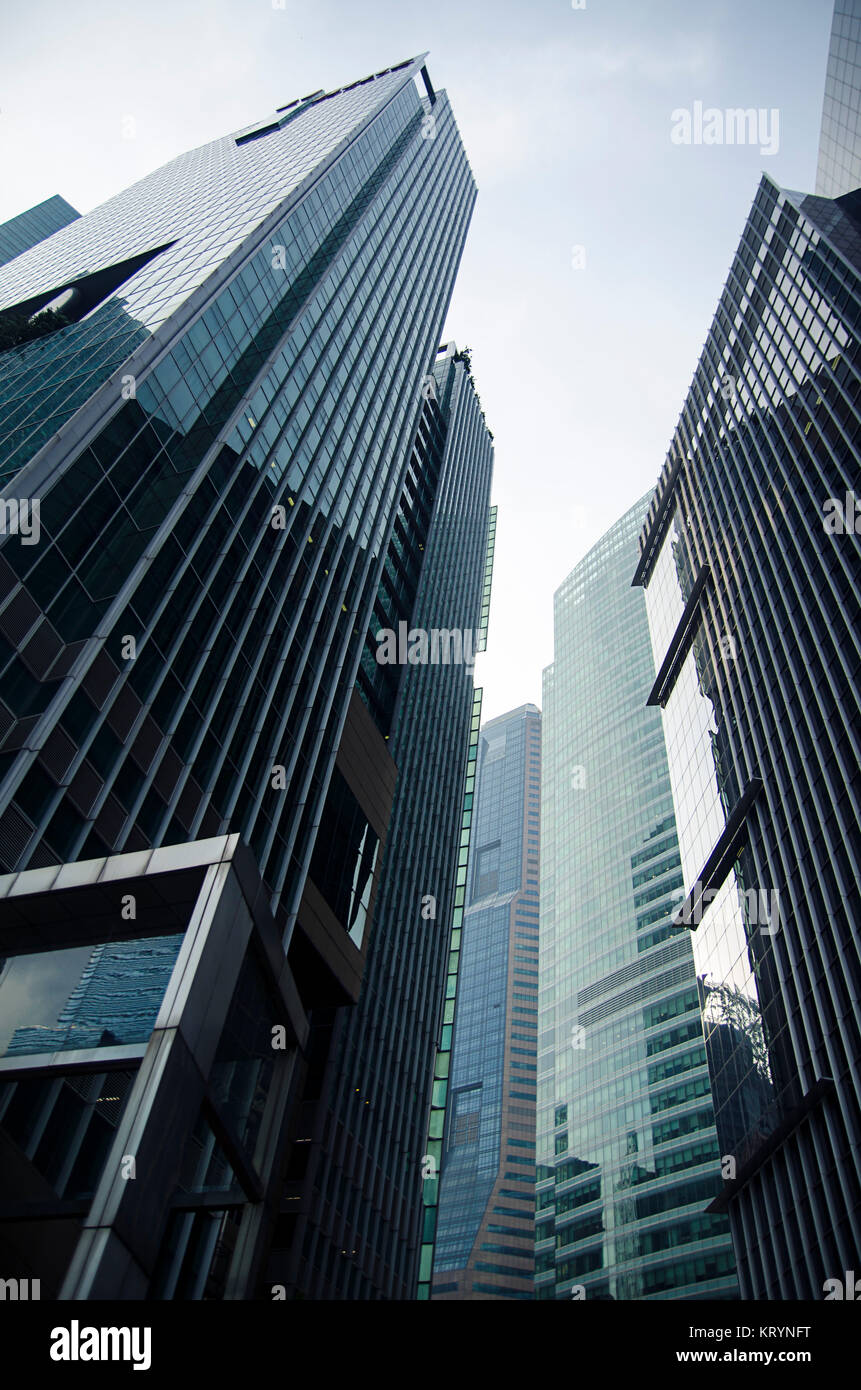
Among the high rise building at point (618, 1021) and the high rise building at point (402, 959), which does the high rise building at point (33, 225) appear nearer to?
the high rise building at point (402, 959)

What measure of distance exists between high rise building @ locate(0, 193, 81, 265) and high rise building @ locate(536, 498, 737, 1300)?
9821 cm

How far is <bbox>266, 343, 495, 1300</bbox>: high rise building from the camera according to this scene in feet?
151

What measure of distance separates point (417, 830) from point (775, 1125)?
34.7 metres

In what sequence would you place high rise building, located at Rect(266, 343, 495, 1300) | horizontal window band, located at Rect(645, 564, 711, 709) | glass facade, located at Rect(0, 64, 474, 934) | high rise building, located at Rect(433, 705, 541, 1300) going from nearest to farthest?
glass facade, located at Rect(0, 64, 474, 934) → high rise building, located at Rect(266, 343, 495, 1300) → horizontal window band, located at Rect(645, 564, 711, 709) → high rise building, located at Rect(433, 705, 541, 1300)

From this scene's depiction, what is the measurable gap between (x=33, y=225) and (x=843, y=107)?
110 meters

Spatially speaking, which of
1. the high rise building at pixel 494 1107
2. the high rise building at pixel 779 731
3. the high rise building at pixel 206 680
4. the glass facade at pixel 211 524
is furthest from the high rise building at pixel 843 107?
the high rise building at pixel 494 1107

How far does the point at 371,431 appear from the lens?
5625 cm

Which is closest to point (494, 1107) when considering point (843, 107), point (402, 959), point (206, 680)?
point (402, 959)

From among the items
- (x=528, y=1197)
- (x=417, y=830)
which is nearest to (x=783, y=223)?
(x=417, y=830)

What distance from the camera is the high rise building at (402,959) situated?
45.9 meters

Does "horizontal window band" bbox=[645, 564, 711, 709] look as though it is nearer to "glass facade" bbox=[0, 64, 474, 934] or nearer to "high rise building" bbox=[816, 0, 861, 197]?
"glass facade" bbox=[0, 64, 474, 934]

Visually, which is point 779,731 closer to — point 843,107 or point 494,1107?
point 843,107

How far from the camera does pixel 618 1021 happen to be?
9662 centimetres

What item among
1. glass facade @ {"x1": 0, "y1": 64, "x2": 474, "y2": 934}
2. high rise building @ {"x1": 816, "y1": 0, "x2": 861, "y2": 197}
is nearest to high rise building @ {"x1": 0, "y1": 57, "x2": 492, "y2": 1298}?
glass facade @ {"x1": 0, "y1": 64, "x2": 474, "y2": 934}
